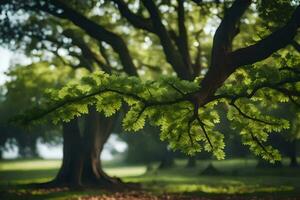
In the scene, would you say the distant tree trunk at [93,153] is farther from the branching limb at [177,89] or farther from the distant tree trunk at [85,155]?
the branching limb at [177,89]

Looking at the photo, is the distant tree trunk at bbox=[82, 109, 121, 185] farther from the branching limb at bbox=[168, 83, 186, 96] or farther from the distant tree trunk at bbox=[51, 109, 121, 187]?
the branching limb at bbox=[168, 83, 186, 96]

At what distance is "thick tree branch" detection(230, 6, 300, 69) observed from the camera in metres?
10.2

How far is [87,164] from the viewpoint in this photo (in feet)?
77.2

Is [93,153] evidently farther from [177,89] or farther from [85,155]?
[177,89]

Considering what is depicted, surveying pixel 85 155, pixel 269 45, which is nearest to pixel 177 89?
pixel 269 45

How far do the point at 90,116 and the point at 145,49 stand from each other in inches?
364

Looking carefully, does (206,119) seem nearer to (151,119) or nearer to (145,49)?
(151,119)

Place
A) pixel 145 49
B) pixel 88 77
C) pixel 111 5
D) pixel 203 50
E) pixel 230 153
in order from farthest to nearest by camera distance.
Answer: pixel 230 153 → pixel 145 49 → pixel 203 50 → pixel 111 5 → pixel 88 77

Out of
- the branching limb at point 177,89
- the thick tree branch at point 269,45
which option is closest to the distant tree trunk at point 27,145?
the branching limb at point 177,89

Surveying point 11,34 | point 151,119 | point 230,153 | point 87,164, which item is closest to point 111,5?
point 11,34

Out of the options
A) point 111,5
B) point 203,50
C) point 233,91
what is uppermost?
point 111,5

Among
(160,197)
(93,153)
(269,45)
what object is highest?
(269,45)

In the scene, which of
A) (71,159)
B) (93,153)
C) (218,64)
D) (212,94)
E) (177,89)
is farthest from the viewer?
(93,153)

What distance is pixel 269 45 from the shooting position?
1039cm
